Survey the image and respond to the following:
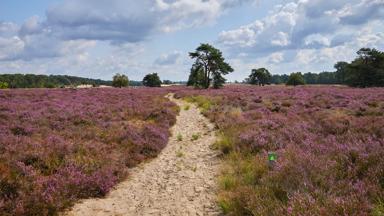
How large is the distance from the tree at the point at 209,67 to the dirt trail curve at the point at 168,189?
49.9m

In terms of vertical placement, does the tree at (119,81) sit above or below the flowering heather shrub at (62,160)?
above

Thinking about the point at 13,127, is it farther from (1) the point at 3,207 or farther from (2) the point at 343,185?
(2) the point at 343,185

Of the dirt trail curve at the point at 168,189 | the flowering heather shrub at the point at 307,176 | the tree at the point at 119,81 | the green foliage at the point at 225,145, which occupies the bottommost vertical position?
the dirt trail curve at the point at 168,189

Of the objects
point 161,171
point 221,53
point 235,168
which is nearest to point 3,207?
point 161,171

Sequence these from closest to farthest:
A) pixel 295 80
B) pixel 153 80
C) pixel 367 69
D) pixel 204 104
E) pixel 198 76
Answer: pixel 204 104 < pixel 367 69 < pixel 198 76 < pixel 295 80 < pixel 153 80

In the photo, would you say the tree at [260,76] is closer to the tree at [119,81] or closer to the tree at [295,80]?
the tree at [295,80]

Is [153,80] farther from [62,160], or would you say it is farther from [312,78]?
[62,160]

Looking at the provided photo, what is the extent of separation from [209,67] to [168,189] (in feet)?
183

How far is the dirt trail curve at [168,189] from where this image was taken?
6859mm

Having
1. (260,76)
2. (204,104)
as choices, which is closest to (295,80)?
(260,76)

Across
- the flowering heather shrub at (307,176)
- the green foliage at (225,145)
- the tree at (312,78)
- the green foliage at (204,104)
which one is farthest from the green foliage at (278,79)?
the flowering heather shrub at (307,176)

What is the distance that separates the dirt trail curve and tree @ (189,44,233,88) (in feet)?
164

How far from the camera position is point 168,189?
8.13 metres

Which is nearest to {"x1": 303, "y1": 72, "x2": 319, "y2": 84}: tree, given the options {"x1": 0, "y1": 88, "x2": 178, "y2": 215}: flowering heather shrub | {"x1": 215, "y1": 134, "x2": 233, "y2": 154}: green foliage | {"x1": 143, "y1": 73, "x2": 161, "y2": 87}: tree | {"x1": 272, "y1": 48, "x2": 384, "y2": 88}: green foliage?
{"x1": 143, "y1": 73, "x2": 161, "y2": 87}: tree
